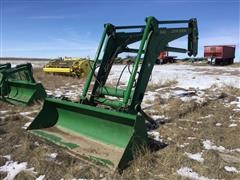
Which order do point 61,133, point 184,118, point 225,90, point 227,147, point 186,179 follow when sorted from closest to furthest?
point 186,179
point 227,147
point 61,133
point 184,118
point 225,90

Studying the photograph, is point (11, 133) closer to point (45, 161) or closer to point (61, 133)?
point (61, 133)

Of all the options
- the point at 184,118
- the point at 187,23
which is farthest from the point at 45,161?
the point at 187,23

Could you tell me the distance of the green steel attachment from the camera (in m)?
8.30

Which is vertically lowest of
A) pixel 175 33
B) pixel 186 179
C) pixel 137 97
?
pixel 186 179

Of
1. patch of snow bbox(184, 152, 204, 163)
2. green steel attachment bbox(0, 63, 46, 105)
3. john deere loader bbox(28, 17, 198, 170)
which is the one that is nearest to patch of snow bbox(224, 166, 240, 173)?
patch of snow bbox(184, 152, 204, 163)

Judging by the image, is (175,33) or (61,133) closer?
(61,133)

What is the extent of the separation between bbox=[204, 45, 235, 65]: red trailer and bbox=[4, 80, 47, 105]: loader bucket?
86.5ft

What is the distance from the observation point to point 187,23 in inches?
281

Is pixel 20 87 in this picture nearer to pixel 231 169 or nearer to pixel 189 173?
pixel 189 173

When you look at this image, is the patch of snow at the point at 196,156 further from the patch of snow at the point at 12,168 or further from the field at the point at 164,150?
the patch of snow at the point at 12,168

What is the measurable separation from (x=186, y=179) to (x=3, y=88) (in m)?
6.66

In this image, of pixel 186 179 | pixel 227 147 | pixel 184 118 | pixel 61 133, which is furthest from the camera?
pixel 184 118

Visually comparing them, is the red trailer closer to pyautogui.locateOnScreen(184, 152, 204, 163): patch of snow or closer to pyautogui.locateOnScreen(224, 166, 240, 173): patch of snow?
pyautogui.locateOnScreen(184, 152, 204, 163): patch of snow

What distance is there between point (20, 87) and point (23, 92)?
0.64 feet
